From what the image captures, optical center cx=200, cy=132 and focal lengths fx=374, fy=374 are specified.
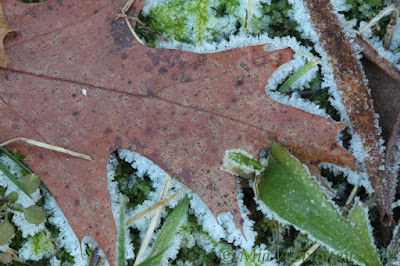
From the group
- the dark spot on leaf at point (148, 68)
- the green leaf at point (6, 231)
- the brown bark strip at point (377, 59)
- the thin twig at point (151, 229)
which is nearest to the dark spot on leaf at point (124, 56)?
the dark spot on leaf at point (148, 68)

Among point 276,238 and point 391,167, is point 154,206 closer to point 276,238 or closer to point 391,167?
point 276,238

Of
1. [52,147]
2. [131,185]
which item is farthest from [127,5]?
[131,185]

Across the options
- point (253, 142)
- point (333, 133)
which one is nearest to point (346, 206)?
point (333, 133)

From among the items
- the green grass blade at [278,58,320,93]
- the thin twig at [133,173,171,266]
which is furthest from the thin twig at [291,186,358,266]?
the thin twig at [133,173,171,266]

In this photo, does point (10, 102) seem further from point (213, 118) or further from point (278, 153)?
point (278, 153)

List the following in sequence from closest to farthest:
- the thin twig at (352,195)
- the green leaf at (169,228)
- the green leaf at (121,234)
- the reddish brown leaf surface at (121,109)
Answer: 1. the green leaf at (121,234)
2. the reddish brown leaf surface at (121,109)
3. the green leaf at (169,228)
4. the thin twig at (352,195)

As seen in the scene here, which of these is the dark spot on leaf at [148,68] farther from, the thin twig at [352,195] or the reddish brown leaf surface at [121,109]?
the thin twig at [352,195]
